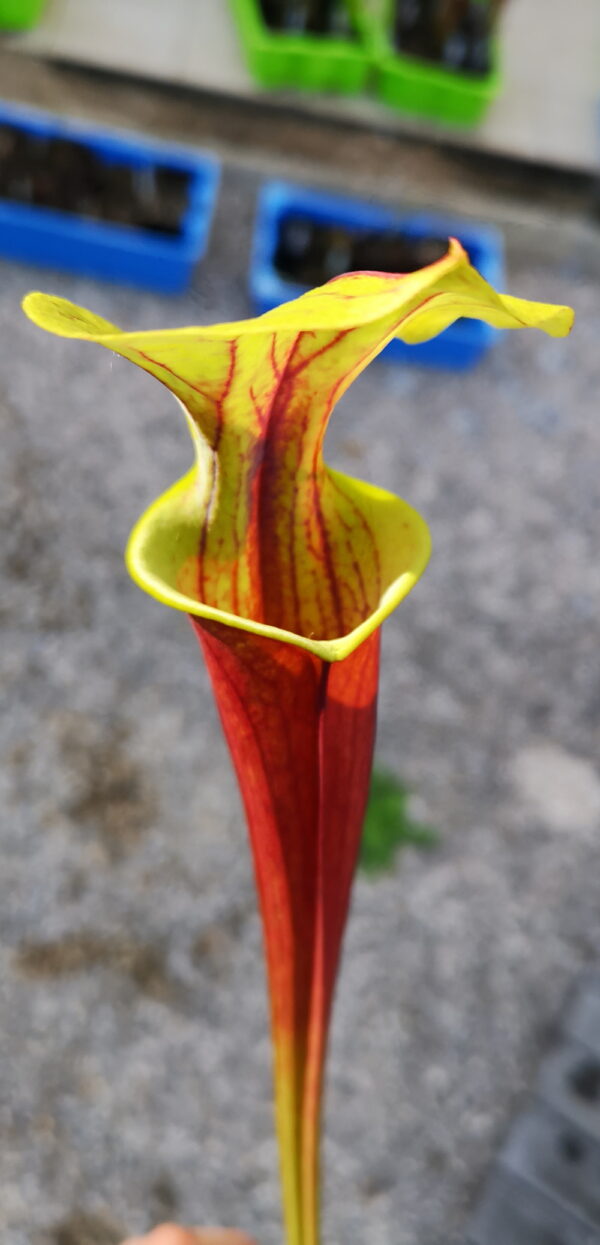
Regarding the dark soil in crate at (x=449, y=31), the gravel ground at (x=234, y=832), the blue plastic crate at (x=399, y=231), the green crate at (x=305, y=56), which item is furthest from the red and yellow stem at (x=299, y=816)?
the dark soil in crate at (x=449, y=31)

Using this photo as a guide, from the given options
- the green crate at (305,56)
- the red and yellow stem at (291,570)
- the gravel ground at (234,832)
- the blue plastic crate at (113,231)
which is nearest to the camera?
the red and yellow stem at (291,570)

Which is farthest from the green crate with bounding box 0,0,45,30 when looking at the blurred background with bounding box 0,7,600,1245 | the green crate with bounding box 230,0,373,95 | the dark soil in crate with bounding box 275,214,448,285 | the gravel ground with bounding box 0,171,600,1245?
the dark soil in crate with bounding box 275,214,448,285

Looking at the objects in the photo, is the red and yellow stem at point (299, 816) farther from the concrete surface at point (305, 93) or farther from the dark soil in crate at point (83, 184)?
the concrete surface at point (305, 93)

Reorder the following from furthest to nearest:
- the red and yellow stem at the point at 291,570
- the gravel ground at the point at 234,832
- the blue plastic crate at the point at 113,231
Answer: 1. the blue plastic crate at the point at 113,231
2. the gravel ground at the point at 234,832
3. the red and yellow stem at the point at 291,570

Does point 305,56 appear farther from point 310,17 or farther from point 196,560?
point 196,560

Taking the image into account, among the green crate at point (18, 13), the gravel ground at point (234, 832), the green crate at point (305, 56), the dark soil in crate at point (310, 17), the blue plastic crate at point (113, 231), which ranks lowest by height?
the gravel ground at point (234, 832)

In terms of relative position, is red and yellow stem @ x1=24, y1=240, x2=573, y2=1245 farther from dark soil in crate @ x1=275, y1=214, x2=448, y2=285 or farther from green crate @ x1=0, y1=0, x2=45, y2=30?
green crate @ x1=0, y1=0, x2=45, y2=30
